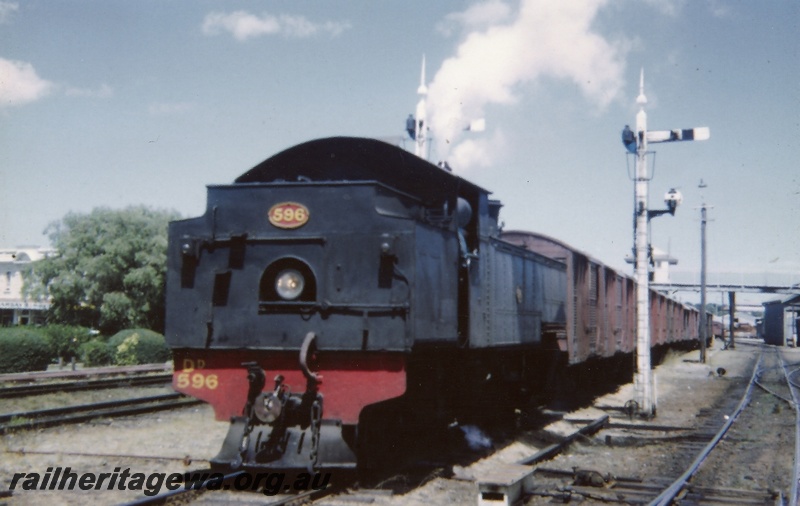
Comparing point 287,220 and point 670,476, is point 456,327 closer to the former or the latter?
point 287,220

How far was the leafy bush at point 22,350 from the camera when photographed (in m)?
24.5

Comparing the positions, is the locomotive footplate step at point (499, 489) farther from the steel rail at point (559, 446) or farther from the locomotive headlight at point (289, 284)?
the locomotive headlight at point (289, 284)

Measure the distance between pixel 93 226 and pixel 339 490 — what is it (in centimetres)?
3713

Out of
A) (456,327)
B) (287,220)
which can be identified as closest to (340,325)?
(287,220)

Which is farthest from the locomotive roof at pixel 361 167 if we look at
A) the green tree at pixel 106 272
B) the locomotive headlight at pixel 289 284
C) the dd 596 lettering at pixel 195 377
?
the green tree at pixel 106 272

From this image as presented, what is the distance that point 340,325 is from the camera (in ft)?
23.9

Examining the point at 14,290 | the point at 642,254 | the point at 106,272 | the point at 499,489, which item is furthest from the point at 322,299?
the point at 14,290

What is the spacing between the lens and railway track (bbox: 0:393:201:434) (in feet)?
38.7

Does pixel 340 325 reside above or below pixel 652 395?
above

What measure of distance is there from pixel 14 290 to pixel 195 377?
2410 inches

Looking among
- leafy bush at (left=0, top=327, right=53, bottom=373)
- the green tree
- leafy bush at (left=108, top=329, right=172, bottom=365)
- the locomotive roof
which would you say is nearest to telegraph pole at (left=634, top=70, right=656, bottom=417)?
the locomotive roof

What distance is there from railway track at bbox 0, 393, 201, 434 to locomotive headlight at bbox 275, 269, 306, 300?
6.29m

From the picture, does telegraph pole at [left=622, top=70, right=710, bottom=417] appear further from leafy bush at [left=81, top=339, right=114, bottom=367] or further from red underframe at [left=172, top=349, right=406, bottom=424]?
leafy bush at [left=81, top=339, right=114, bottom=367]

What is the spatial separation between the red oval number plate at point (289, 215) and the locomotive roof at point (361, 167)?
104 cm
